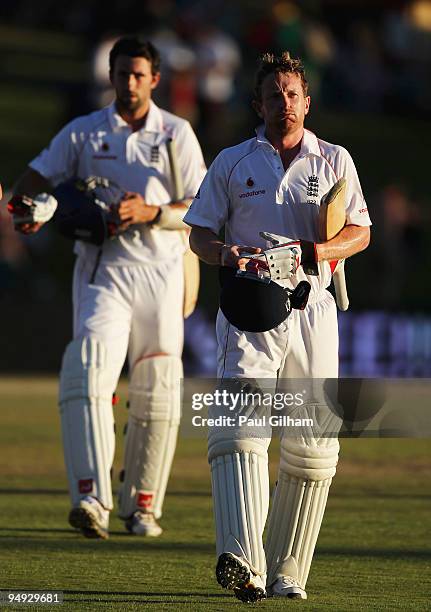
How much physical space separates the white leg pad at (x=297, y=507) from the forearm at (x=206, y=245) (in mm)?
802

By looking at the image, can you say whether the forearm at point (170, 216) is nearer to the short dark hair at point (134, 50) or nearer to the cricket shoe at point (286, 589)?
the short dark hair at point (134, 50)

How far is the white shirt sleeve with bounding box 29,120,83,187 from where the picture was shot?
9.09m

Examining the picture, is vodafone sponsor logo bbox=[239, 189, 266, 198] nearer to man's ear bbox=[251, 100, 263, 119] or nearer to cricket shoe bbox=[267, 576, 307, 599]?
man's ear bbox=[251, 100, 263, 119]

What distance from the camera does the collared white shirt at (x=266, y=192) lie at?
7.00 meters

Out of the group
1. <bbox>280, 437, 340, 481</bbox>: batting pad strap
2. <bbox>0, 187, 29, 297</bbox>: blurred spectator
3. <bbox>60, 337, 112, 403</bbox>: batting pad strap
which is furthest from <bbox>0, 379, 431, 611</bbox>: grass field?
<bbox>0, 187, 29, 297</bbox>: blurred spectator

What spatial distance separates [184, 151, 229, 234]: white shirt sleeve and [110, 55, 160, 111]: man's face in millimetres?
1967

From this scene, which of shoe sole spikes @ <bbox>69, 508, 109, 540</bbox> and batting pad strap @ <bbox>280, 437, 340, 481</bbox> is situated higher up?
batting pad strap @ <bbox>280, 437, 340, 481</bbox>

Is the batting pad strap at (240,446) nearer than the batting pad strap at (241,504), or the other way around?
the batting pad strap at (241,504)

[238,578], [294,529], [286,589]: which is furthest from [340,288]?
[238,578]

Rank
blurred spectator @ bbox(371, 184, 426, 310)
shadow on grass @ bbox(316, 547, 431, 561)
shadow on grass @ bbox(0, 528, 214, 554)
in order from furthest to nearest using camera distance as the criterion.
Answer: blurred spectator @ bbox(371, 184, 426, 310)
shadow on grass @ bbox(0, 528, 214, 554)
shadow on grass @ bbox(316, 547, 431, 561)

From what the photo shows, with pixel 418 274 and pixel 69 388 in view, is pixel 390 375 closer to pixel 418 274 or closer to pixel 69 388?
pixel 418 274

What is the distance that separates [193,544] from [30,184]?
2.10 meters

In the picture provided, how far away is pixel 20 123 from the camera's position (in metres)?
28.6

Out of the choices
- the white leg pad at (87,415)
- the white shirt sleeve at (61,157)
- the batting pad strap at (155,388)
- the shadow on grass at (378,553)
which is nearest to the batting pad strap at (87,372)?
the white leg pad at (87,415)
